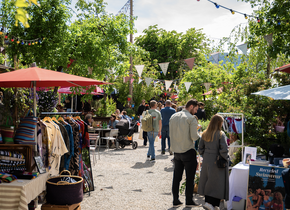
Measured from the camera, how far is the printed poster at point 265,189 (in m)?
4.49

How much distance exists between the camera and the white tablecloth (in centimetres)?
499

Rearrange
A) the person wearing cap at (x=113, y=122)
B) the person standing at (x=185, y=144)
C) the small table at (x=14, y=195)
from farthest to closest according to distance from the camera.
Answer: the person wearing cap at (x=113, y=122), the person standing at (x=185, y=144), the small table at (x=14, y=195)

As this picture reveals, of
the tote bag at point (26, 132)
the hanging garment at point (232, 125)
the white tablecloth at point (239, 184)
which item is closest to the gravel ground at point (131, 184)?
the white tablecloth at point (239, 184)

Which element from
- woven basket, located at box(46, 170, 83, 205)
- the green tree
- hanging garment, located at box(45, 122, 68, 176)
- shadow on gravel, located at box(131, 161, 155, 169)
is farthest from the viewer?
the green tree

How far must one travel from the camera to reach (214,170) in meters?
4.81

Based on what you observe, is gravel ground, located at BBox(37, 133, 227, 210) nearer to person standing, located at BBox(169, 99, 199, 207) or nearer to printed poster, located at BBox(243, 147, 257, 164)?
person standing, located at BBox(169, 99, 199, 207)

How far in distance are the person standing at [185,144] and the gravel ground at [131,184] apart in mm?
407

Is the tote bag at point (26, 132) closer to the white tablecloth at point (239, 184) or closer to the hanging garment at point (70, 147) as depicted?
the hanging garment at point (70, 147)

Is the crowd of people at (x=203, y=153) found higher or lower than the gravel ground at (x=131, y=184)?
higher

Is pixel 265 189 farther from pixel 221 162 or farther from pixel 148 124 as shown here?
pixel 148 124

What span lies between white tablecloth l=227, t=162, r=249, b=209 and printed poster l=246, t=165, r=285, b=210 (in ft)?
0.96

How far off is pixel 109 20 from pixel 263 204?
932 centimetres

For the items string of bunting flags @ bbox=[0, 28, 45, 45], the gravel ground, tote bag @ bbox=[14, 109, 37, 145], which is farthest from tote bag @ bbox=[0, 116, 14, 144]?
string of bunting flags @ bbox=[0, 28, 45, 45]

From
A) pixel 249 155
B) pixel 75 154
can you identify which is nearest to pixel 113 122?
pixel 75 154
